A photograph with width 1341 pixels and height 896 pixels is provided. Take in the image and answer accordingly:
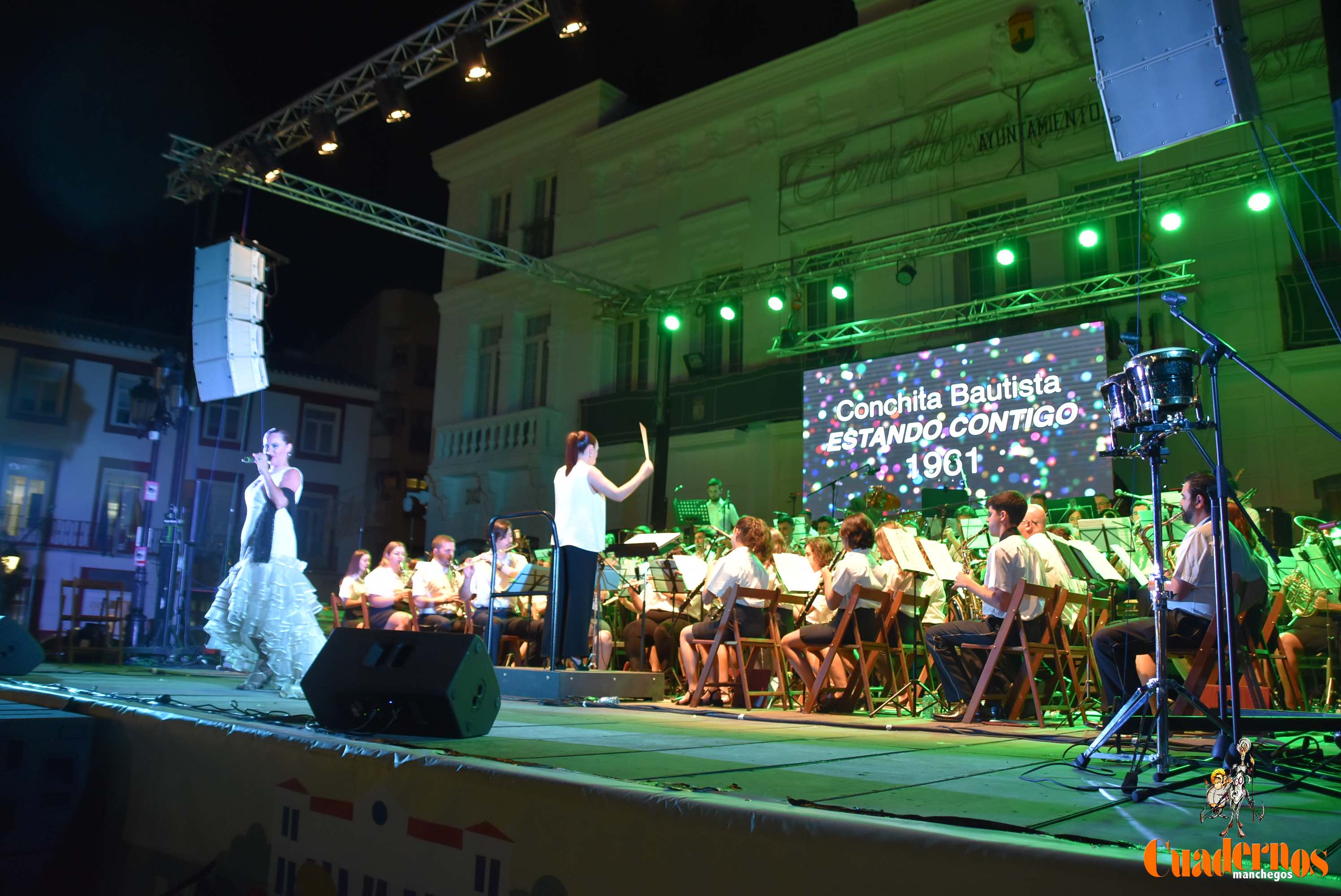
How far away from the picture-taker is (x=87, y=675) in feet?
22.2

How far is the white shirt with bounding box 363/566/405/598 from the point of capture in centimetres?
857

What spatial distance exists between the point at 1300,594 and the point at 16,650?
29.0 feet

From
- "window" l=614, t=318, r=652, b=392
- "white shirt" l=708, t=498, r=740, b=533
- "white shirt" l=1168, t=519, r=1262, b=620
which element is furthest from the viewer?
"window" l=614, t=318, r=652, b=392

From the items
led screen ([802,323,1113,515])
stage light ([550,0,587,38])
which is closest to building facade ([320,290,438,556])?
led screen ([802,323,1113,515])

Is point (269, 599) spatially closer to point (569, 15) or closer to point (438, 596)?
point (438, 596)

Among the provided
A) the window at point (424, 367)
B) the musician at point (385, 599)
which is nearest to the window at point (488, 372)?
the window at point (424, 367)

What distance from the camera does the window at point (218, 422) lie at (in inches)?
1021

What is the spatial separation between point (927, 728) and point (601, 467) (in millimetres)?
13524

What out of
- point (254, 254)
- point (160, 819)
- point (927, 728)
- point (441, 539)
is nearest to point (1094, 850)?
point (160, 819)

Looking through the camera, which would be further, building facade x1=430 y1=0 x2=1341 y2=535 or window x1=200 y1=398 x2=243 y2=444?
window x1=200 y1=398 x2=243 y2=444

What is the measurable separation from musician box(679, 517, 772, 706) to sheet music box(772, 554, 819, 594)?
0.65 ft

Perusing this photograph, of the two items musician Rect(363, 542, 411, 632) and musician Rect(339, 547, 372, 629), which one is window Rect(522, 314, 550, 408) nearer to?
musician Rect(339, 547, 372, 629)

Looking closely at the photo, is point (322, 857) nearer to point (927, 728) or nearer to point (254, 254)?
point (927, 728)

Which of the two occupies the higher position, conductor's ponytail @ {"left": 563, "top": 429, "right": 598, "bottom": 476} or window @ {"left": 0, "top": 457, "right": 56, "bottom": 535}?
window @ {"left": 0, "top": 457, "right": 56, "bottom": 535}
